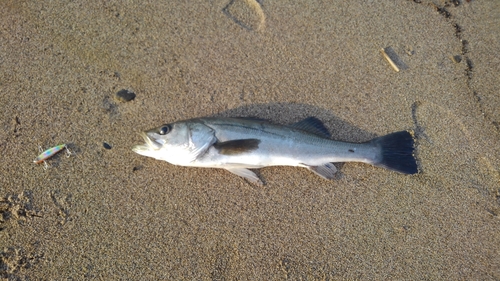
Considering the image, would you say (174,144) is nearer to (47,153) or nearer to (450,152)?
(47,153)

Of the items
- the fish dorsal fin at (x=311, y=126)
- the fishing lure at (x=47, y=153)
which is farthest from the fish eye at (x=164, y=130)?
the fish dorsal fin at (x=311, y=126)

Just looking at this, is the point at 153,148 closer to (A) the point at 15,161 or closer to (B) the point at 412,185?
(A) the point at 15,161

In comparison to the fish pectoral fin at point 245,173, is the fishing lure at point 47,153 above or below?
below

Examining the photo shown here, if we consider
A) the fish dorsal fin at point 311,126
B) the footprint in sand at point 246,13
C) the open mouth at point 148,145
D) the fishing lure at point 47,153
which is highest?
the footprint in sand at point 246,13

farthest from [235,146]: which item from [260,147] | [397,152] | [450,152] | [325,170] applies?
[450,152]

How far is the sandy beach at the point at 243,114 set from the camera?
343 cm

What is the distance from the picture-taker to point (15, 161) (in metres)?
3.54

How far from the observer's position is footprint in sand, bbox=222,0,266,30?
441cm

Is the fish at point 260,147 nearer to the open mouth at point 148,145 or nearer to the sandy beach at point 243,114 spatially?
the open mouth at point 148,145

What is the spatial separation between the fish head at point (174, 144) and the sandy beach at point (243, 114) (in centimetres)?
25

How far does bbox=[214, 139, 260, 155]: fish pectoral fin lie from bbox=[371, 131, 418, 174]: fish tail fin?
153 centimetres

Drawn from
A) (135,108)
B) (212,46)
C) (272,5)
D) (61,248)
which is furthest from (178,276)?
(272,5)

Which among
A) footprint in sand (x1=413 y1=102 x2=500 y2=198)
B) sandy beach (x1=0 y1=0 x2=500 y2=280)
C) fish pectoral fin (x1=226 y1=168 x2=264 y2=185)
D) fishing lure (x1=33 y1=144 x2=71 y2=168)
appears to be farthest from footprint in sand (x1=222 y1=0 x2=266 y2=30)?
fishing lure (x1=33 y1=144 x2=71 y2=168)

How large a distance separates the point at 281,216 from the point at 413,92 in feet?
8.22
